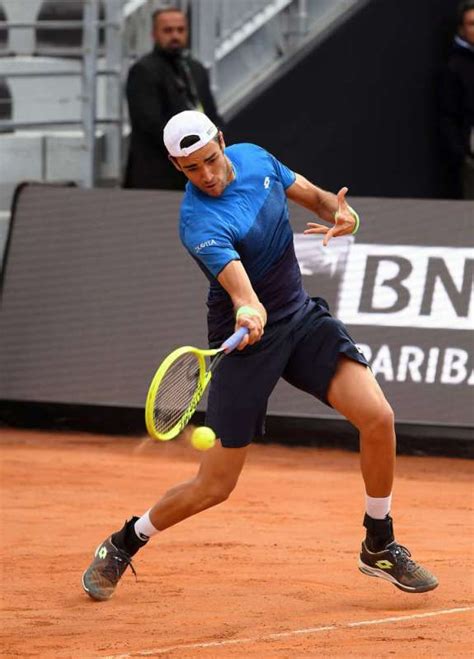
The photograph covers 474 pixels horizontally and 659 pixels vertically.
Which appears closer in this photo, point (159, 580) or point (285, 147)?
point (159, 580)

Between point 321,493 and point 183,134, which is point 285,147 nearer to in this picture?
point 321,493

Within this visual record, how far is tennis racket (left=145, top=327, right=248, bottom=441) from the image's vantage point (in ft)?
17.7

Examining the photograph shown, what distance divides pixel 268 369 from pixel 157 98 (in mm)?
5306

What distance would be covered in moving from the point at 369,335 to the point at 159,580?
356 centimetres

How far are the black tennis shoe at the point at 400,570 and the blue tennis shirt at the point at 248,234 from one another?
1066mm

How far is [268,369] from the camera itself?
233 inches

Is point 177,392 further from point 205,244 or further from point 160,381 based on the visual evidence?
point 205,244

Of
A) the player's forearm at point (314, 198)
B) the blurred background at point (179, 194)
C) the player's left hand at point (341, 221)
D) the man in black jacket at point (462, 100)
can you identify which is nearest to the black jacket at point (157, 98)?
the blurred background at point (179, 194)

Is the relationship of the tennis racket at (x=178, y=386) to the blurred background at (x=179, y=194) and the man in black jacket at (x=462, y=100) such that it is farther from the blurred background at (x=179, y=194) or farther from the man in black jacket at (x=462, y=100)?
the man in black jacket at (x=462, y=100)

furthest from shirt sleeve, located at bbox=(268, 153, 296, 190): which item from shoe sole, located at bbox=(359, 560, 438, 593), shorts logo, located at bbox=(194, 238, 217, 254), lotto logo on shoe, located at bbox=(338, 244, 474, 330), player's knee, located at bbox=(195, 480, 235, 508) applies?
lotto logo on shoe, located at bbox=(338, 244, 474, 330)

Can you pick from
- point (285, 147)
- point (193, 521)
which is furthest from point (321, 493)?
point (285, 147)

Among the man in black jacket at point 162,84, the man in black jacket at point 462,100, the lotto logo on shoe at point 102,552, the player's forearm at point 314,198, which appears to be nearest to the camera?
the player's forearm at point 314,198

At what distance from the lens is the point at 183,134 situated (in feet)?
18.3

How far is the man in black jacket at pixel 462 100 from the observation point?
11.8m
